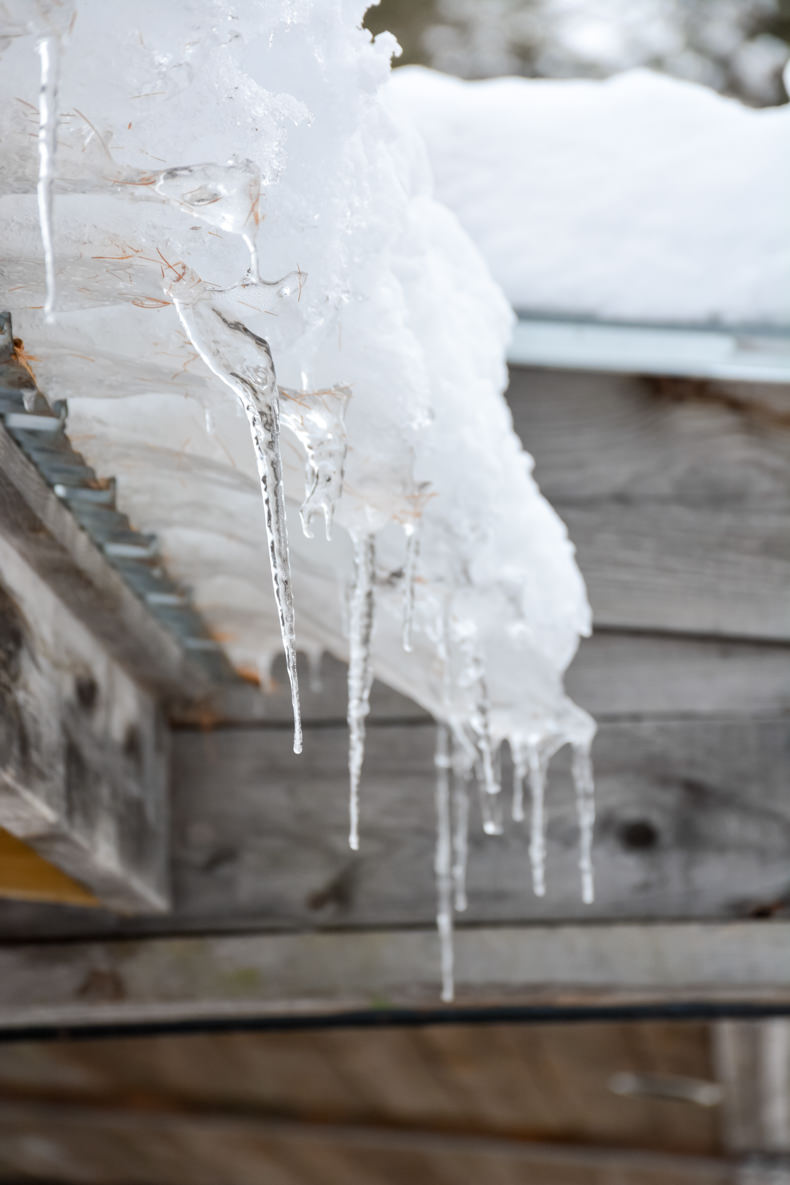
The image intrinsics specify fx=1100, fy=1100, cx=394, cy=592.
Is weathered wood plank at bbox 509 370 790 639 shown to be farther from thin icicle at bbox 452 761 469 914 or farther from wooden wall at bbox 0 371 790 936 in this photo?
thin icicle at bbox 452 761 469 914

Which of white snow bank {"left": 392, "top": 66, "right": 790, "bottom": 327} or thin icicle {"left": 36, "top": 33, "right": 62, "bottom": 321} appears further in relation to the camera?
white snow bank {"left": 392, "top": 66, "right": 790, "bottom": 327}

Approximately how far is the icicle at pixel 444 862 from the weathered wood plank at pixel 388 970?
19 millimetres

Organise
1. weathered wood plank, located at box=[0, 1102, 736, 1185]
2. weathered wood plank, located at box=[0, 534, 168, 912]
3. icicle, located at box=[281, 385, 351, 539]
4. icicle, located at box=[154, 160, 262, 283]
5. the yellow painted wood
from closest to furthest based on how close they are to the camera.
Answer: icicle, located at box=[154, 160, 262, 283] < icicle, located at box=[281, 385, 351, 539] < weathered wood plank, located at box=[0, 534, 168, 912] < the yellow painted wood < weathered wood plank, located at box=[0, 1102, 736, 1185]

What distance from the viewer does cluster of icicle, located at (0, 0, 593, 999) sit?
0.66 metres

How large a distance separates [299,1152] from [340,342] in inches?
169

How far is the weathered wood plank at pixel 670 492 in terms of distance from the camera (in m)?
1.77

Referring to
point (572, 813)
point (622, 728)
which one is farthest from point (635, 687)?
point (572, 813)

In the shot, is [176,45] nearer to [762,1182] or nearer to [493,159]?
[493,159]

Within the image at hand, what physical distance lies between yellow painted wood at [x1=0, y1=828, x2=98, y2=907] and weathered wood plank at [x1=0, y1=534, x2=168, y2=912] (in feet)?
0.18

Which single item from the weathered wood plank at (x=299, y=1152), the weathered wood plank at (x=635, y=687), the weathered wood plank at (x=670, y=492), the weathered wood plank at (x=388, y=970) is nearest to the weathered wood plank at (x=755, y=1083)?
the weathered wood plank at (x=299, y=1152)

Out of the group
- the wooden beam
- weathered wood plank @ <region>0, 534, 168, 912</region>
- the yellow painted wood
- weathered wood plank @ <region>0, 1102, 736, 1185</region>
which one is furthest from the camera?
weathered wood plank @ <region>0, 1102, 736, 1185</region>

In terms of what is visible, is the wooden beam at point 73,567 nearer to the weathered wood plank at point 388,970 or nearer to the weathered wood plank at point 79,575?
the weathered wood plank at point 79,575

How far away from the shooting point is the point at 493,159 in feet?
5.33

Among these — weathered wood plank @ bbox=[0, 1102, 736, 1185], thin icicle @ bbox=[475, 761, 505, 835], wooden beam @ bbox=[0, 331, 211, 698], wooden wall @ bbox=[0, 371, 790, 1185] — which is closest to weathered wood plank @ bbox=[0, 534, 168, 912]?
wooden beam @ bbox=[0, 331, 211, 698]
